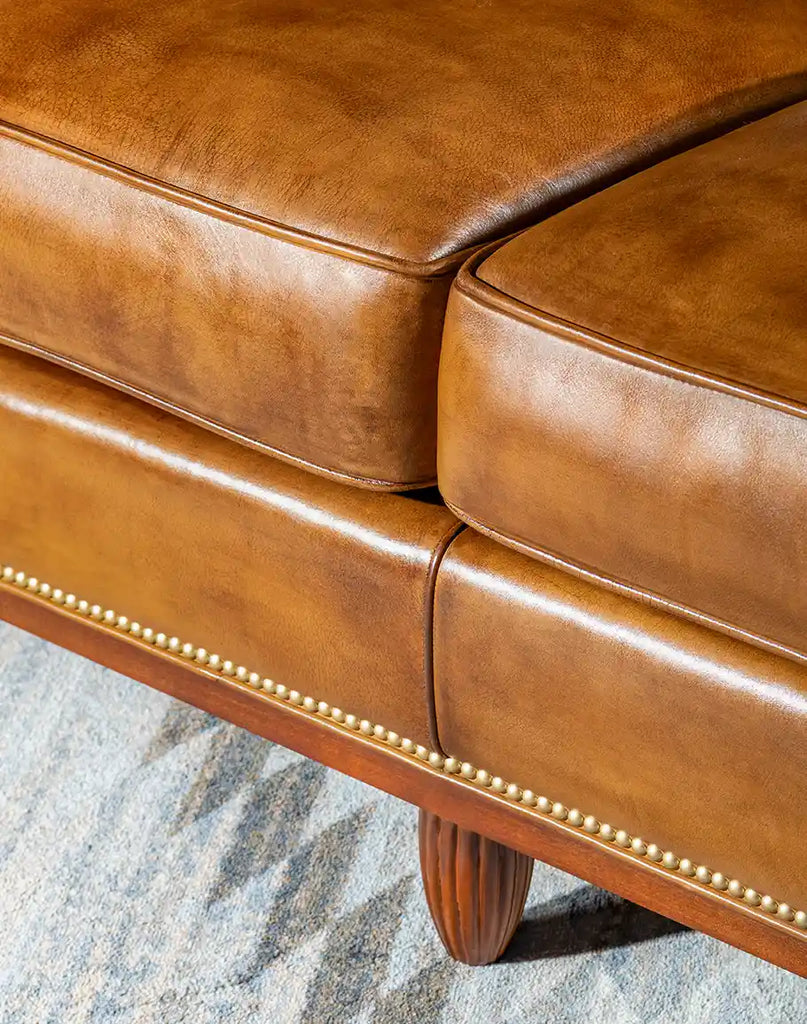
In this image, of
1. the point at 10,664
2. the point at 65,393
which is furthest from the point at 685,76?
the point at 10,664

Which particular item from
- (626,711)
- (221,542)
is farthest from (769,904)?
(221,542)

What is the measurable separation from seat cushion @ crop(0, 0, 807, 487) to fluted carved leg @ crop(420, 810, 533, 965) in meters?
0.22

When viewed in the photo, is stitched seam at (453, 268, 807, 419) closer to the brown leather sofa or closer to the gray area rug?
the brown leather sofa

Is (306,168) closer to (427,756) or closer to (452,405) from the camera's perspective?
(452,405)

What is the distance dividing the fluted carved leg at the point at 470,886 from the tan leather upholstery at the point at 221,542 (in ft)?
0.27

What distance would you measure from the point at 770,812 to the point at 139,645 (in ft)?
1.34

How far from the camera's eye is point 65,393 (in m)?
0.83

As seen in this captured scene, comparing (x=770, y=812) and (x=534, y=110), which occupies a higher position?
(x=534, y=110)

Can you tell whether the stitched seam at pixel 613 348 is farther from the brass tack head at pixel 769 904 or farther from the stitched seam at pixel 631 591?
the brass tack head at pixel 769 904

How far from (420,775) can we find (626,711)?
16cm

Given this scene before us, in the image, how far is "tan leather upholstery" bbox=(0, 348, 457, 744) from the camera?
719 millimetres

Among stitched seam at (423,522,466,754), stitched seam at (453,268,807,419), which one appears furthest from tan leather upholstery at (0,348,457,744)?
stitched seam at (453,268,807,419)

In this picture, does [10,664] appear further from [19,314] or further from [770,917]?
[770,917]

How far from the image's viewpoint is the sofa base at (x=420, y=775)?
2.22 feet
